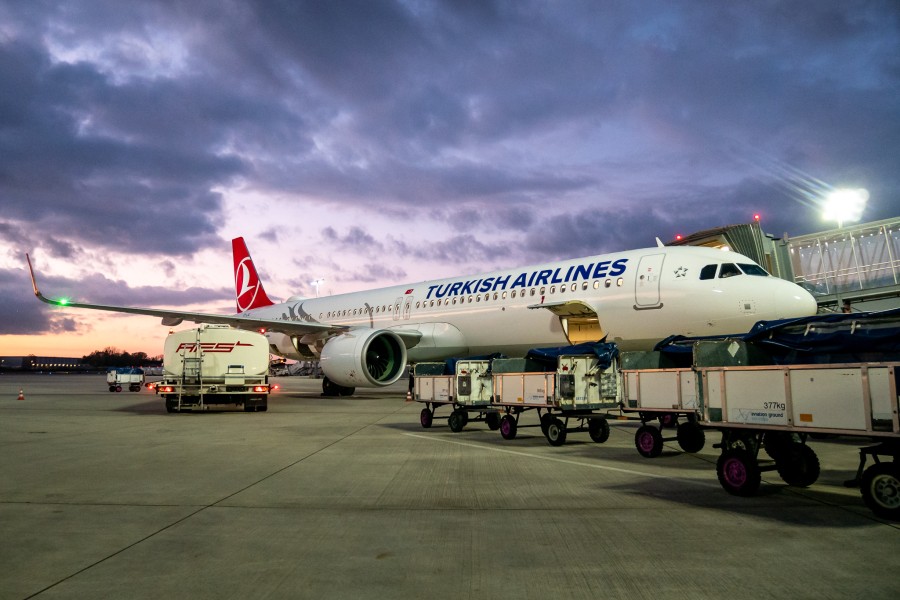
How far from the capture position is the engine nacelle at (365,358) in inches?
678

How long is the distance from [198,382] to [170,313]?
13.6 ft

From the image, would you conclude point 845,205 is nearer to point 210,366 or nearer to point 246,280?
point 210,366

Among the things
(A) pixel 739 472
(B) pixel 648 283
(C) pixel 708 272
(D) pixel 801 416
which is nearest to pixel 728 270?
(C) pixel 708 272

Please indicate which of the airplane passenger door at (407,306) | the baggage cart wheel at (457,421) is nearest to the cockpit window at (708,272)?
the baggage cart wheel at (457,421)

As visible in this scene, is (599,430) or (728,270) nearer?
(599,430)

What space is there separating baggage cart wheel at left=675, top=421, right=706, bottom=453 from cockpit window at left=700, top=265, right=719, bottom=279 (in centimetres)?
526

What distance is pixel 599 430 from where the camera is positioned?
10.4m

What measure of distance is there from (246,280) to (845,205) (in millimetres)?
26702

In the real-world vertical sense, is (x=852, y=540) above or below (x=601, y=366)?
below

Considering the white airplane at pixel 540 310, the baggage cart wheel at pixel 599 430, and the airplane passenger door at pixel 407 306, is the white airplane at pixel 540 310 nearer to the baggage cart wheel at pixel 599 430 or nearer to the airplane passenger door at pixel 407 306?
the airplane passenger door at pixel 407 306

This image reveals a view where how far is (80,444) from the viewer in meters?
9.90

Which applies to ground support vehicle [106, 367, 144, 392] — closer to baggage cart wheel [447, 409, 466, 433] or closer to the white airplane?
the white airplane

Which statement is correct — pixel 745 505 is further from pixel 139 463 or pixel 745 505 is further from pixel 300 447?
pixel 139 463

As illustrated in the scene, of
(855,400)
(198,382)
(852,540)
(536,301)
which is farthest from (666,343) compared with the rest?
(198,382)
